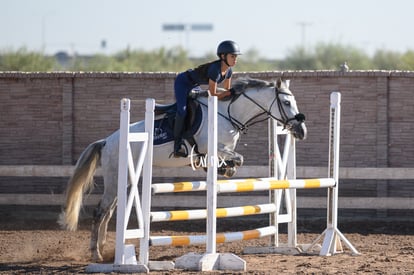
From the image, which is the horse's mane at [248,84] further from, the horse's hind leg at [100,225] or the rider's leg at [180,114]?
the horse's hind leg at [100,225]

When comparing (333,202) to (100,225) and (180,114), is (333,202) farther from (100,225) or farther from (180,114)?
(100,225)

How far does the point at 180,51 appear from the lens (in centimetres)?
4081

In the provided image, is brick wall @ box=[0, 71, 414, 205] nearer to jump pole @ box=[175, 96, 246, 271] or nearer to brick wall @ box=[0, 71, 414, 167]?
brick wall @ box=[0, 71, 414, 167]

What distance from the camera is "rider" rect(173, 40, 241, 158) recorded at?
963 cm

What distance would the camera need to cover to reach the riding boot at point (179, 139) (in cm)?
988

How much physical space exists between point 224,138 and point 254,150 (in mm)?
3864

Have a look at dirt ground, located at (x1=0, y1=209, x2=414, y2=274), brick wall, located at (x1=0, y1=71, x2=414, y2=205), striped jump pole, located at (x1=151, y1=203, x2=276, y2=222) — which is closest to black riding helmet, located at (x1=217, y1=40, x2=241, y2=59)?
striped jump pole, located at (x1=151, y1=203, x2=276, y2=222)

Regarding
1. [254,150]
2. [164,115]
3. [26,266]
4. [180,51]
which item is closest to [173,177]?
[254,150]

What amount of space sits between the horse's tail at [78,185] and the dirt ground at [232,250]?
16.1 inches

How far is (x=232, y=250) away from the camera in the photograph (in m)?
10.4

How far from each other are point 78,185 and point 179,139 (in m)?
1.32

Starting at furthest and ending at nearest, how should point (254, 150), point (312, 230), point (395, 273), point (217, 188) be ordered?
point (254, 150) → point (312, 230) → point (217, 188) → point (395, 273)

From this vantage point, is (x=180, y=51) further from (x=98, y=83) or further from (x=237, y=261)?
(x=237, y=261)

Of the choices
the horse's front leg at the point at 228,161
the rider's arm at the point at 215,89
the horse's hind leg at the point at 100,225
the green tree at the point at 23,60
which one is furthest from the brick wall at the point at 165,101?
the green tree at the point at 23,60
